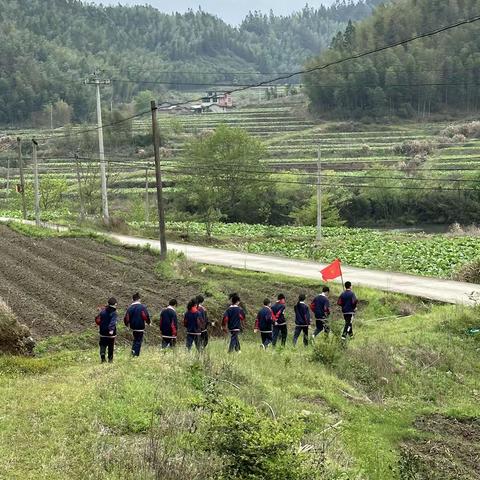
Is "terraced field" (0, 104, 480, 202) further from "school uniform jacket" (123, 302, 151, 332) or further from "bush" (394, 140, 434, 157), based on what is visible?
"school uniform jacket" (123, 302, 151, 332)

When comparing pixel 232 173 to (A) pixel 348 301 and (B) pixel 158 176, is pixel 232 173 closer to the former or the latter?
(B) pixel 158 176

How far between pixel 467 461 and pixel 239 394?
4.26m

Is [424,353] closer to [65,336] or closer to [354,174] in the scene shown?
[65,336]

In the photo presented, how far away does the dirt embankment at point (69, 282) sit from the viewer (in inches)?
812

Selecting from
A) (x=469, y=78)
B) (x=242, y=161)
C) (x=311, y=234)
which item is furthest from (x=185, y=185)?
(x=469, y=78)

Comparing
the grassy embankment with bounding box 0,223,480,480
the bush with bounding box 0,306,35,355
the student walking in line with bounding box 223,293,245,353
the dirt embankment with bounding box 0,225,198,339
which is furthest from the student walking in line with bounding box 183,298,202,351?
the dirt embankment with bounding box 0,225,198,339

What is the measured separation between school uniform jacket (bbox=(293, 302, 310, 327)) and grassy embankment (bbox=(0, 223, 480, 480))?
63 centimetres

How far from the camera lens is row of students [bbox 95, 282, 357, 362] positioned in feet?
50.9

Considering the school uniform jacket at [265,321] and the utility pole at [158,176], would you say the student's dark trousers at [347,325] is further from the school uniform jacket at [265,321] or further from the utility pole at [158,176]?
the utility pole at [158,176]

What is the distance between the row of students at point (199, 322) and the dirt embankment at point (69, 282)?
11.8ft

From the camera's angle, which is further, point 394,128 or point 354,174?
point 394,128

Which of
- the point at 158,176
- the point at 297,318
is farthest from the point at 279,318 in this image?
the point at 158,176

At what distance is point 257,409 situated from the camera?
11438 millimetres

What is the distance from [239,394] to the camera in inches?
492
